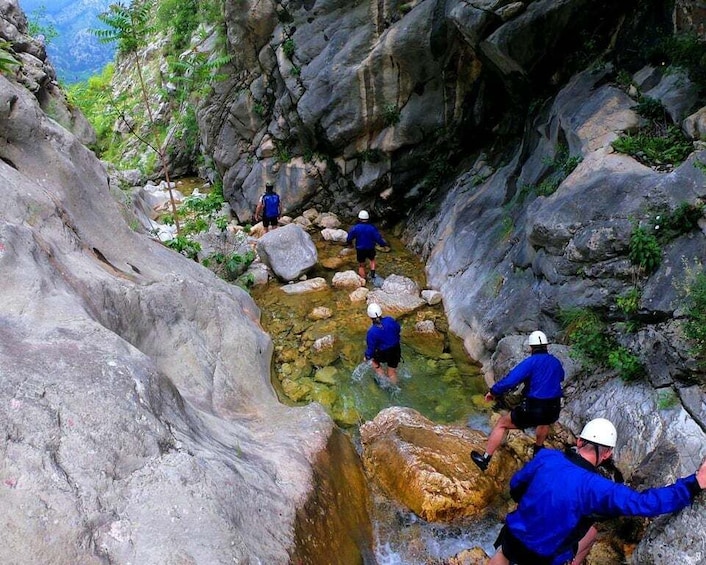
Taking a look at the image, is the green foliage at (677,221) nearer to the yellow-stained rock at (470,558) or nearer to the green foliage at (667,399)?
the green foliage at (667,399)

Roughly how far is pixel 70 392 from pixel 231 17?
1780cm

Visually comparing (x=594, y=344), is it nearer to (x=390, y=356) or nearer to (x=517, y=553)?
(x=390, y=356)

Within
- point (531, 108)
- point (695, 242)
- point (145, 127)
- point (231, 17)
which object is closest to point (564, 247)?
point (695, 242)

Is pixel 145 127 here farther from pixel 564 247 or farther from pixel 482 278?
pixel 564 247

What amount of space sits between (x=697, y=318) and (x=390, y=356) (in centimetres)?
472

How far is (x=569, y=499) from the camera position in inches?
150

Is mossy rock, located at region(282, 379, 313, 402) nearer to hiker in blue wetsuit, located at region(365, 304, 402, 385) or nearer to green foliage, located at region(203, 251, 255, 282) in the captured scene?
hiker in blue wetsuit, located at region(365, 304, 402, 385)

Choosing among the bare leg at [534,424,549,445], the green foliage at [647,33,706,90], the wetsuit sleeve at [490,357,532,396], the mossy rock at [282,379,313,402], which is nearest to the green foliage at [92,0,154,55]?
the mossy rock at [282,379,313,402]

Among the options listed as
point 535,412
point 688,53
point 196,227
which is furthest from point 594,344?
point 196,227

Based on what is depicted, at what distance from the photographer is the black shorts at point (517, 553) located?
4.23m

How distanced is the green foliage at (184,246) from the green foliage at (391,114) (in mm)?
7287

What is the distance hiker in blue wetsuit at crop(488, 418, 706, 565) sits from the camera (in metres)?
3.48

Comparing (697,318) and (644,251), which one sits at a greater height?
(697,318)

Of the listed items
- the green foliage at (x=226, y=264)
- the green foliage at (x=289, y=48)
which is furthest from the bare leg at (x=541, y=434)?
the green foliage at (x=289, y=48)
